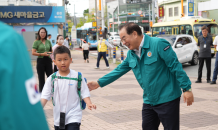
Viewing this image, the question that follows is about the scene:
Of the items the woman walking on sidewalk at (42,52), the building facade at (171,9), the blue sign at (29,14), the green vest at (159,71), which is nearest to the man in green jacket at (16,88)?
the green vest at (159,71)

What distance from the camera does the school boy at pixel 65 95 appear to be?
3010mm

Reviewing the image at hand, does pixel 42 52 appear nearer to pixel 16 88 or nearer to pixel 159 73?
pixel 159 73

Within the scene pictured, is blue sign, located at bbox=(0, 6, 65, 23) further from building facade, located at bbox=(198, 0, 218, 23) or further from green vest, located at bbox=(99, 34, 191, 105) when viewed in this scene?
green vest, located at bbox=(99, 34, 191, 105)

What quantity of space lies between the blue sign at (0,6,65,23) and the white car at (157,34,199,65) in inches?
518

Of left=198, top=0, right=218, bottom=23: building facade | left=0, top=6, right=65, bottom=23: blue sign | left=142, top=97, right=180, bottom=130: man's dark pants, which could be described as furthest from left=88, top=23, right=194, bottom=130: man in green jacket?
left=198, top=0, right=218, bottom=23: building facade

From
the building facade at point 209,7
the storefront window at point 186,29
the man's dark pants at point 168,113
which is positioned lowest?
the man's dark pants at point 168,113

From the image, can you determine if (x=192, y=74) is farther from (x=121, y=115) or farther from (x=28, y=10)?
(x=28, y=10)

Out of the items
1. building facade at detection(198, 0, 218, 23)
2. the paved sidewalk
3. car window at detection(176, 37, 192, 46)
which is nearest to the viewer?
the paved sidewalk

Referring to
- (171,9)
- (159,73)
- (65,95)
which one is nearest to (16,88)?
(65,95)

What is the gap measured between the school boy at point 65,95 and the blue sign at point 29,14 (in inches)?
900

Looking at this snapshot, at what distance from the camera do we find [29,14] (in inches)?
973

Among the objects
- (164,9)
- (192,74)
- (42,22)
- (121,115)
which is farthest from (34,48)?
(164,9)

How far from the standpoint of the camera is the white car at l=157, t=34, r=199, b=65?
14742 mm

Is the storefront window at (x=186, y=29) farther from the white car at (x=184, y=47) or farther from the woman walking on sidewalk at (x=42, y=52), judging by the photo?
the woman walking on sidewalk at (x=42, y=52)
